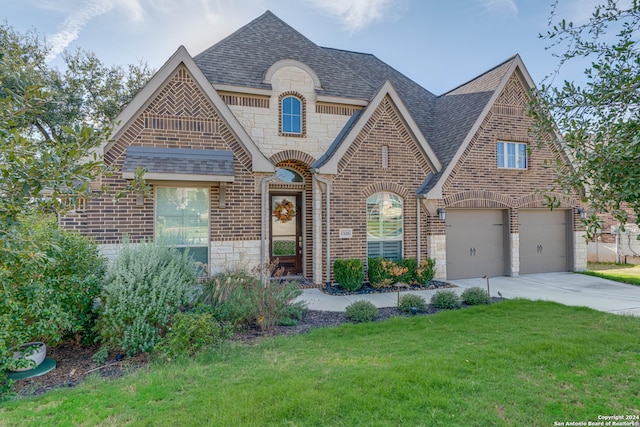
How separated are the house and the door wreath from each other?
3 cm

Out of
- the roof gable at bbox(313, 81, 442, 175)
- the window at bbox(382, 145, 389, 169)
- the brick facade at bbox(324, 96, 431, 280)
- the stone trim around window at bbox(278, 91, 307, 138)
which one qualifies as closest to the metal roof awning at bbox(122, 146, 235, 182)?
the stone trim around window at bbox(278, 91, 307, 138)

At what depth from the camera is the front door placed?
11523 millimetres

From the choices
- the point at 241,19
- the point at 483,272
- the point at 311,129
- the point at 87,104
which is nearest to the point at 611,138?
the point at 311,129

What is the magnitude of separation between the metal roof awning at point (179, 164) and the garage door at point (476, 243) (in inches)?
296

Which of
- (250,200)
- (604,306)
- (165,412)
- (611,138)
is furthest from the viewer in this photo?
(250,200)

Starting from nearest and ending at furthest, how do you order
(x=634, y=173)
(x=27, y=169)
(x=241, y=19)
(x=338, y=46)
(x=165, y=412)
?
(x=27, y=169) → (x=634, y=173) → (x=165, y=412) → (x=241, y=19) → (x=338, y=46)

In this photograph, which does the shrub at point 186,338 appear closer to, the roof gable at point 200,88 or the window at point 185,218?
the window at point 185,218

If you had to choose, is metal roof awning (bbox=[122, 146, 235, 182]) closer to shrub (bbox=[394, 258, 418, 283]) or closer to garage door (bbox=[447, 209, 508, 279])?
shrub (bbox=[394, 258, 418, 283])

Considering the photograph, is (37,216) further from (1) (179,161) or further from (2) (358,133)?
(2) (358,133)

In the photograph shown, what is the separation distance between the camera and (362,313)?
7.07 metres

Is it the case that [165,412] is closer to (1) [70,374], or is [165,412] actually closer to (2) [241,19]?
(1) [70,374]

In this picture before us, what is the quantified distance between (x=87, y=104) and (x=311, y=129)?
12.7 m

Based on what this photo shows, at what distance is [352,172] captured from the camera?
10.9 metres

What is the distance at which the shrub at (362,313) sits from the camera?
706cm
